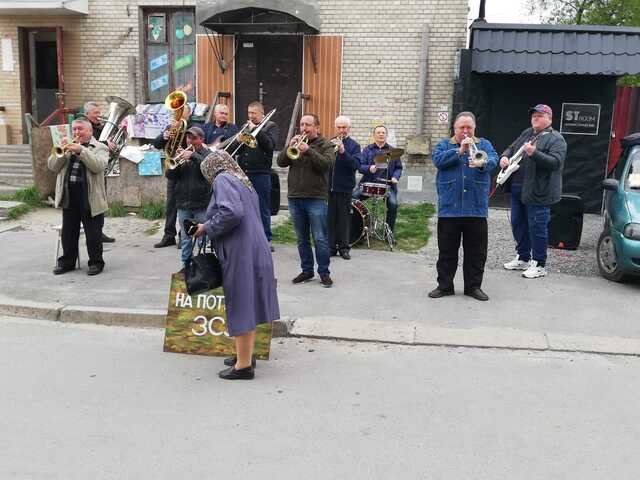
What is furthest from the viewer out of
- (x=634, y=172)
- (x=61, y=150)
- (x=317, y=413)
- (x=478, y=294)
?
(x=634, y=172)

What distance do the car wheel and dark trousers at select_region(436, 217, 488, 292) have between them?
5.97ft

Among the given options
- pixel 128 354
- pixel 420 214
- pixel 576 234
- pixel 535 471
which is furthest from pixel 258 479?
pixel 420 214

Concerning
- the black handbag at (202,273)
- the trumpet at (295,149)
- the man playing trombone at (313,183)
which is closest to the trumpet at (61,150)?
the man playing trombone at (313,183)

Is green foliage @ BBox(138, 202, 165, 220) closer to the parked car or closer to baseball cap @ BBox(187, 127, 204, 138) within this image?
baseball cap @ BBox(187, 127, 204, 138)

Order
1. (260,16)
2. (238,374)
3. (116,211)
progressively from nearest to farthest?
(238,374)
(116,211)
(260,16)

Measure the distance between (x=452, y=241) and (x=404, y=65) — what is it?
22.8 feet

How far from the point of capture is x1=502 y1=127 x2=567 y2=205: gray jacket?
7785 mm

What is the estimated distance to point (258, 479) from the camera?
12.3 feet

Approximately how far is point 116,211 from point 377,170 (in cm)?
469

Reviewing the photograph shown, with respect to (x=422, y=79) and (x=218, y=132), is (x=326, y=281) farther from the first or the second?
(x=422, y=79)

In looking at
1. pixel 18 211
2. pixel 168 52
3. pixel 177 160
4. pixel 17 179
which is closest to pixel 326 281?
pixel 177 160

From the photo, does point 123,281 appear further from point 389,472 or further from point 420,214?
point 420,214

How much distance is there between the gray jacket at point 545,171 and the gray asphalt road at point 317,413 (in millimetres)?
2502

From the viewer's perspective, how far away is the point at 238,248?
5047 millimetres
